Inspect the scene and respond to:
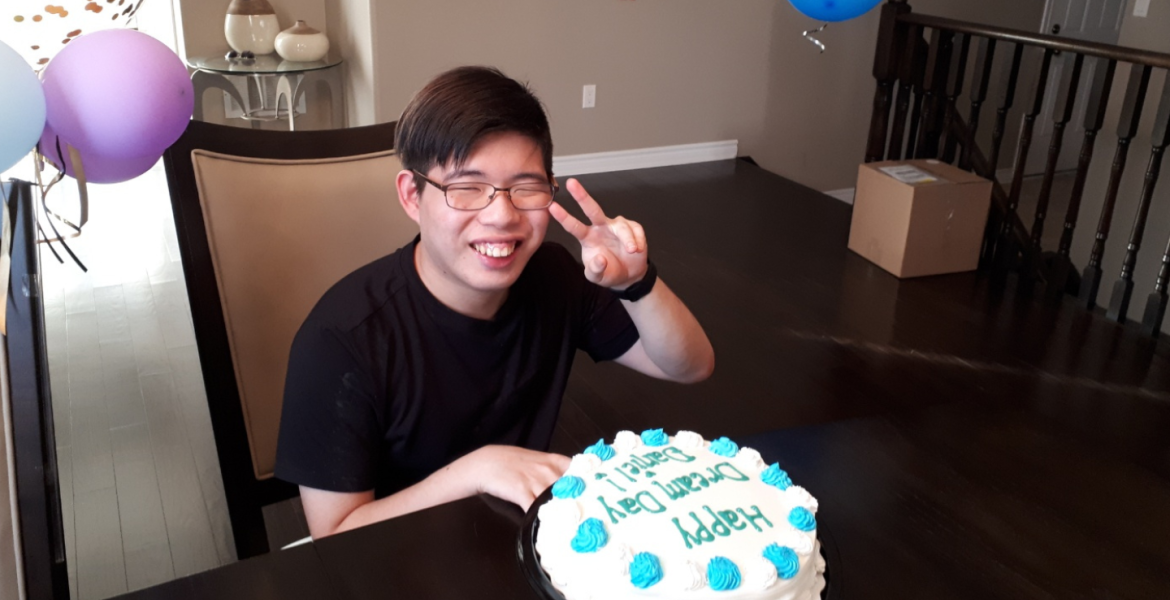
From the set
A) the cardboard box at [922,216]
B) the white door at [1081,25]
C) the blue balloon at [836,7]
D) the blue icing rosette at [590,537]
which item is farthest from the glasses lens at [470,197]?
the white door at [1081,25]

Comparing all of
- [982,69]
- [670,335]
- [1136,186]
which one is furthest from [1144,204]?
[670,335]

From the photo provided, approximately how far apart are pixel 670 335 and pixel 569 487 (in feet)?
1.28

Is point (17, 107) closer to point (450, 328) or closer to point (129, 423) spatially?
point (450, 328)

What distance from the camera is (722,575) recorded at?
85cm

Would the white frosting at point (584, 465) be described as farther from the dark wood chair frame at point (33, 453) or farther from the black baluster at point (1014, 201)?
the black baluster at point (1014, 201)

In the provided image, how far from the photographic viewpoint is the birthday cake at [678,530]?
33.6 inches

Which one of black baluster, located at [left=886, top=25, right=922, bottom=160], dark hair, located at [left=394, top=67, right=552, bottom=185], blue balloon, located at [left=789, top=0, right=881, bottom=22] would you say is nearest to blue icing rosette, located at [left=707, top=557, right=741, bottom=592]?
dark hair, located at [left=394, top=67, right=552, bottom=185]

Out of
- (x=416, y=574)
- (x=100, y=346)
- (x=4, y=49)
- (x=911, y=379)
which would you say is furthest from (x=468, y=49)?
(x=416, y=574)

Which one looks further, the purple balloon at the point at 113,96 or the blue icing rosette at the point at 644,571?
the purple balloon at the point at 113,96

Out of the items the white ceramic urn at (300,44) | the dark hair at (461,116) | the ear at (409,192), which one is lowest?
the white ceramic urn at (300,44)

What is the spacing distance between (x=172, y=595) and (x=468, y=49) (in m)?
3.53

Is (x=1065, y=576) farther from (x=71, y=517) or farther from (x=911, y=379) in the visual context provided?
(x=71, y=517)

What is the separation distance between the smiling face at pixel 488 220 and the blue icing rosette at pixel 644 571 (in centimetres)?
42

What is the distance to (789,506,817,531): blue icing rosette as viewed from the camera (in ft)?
3.08
